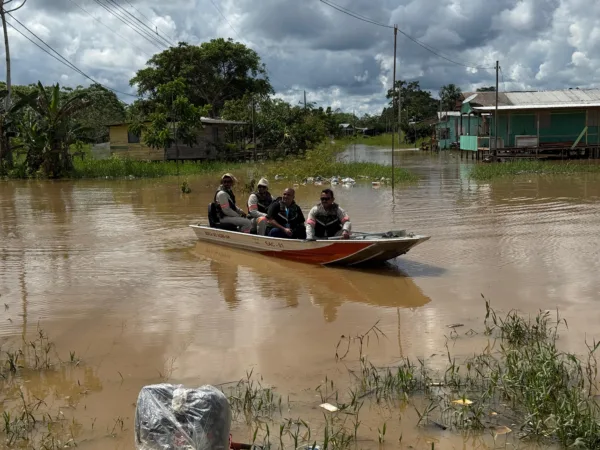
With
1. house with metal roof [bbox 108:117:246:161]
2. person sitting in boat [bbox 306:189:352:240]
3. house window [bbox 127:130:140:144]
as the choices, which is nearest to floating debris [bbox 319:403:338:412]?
person sitting in boat [bbox 306:189:352:240]

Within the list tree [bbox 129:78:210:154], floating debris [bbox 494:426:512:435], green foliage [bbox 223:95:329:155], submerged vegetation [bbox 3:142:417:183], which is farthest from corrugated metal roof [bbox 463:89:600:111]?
floating debris [bbox 494:426:512:435]

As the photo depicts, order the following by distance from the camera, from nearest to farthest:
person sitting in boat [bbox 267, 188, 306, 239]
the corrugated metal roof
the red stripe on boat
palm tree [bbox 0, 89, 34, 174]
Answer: the red stripe on boat
person sitting in boat [bbox 267, 188, 306, 239]
palm tree [bbox 0, 89, 34, 174]
the corrugated metal roof

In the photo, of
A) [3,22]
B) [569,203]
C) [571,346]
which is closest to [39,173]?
[3,22]

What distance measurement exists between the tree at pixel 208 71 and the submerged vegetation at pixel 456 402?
3942 cm

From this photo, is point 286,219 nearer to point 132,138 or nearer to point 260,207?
point 260,207

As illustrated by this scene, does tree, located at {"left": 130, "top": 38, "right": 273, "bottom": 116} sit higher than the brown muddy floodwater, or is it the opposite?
tree, located at {"left": 130, "top": 38, "right": 273, "bottom": 116}

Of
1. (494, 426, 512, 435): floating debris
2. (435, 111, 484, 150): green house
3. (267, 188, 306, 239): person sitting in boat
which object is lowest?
(494, 426, 512, 435): floating debris

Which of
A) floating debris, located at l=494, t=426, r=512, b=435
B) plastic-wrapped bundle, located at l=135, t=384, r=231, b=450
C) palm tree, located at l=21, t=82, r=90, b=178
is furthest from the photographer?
palm tree, located at l=21, t=82, r=90, b=178

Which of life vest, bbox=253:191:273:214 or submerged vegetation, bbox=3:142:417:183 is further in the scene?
submerged vegetation, bbox=3:142:417:183

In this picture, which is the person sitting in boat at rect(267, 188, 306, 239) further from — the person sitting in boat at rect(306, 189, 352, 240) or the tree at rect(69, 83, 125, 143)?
the tree at rect(69, 83, 125, 143)

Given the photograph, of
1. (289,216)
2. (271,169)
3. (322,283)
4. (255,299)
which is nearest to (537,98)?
(271,169)

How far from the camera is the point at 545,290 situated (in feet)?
27.9

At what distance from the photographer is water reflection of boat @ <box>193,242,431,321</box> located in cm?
832

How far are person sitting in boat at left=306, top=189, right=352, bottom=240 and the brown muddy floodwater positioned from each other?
1.95 ft
